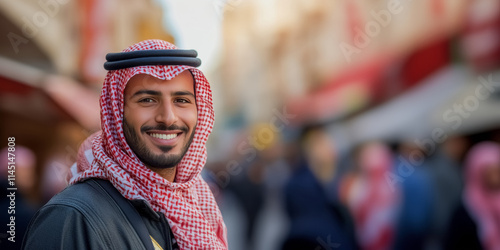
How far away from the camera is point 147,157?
5.39ft

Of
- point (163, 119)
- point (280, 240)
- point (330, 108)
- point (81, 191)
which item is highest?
point (163, 119)

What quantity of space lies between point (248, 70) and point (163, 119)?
3.53m

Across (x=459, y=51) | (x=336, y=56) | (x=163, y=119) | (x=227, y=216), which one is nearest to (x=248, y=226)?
(x=227, y=216)

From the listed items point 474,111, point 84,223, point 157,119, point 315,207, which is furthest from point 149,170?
point 474,111

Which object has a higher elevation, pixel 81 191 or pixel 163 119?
pixel 163 119

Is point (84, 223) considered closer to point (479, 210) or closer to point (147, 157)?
point (147, 157)

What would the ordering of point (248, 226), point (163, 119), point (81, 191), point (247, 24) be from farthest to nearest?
1. point (248, 226)
2. point (247, 24)
3. point (163, 119)
4. point (81, 191)

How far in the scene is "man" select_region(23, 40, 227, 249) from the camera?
1512mm

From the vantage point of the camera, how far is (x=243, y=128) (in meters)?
4.98

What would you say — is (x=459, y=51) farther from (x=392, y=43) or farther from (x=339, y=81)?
(x=339, y=81)

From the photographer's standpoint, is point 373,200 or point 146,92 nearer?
point 146,92

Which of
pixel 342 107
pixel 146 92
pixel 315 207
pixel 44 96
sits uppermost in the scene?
pixel 44 96

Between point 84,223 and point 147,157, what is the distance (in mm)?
304

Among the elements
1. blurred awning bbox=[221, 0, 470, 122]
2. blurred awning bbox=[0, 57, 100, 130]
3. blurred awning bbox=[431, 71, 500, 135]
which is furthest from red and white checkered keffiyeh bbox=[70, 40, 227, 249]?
blurred awning bbox=[431, 71, 500, 135]
